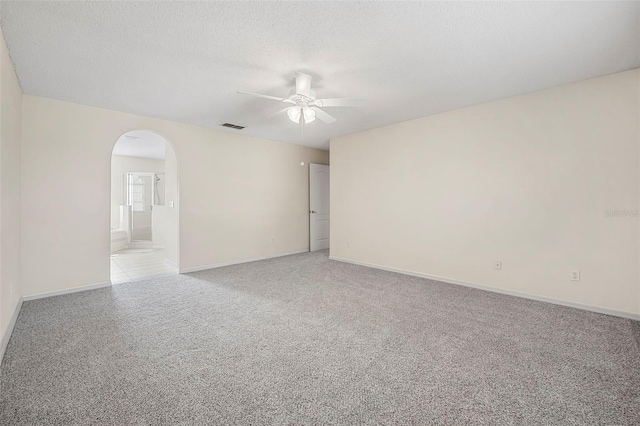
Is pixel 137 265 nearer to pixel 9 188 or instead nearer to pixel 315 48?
pixel 9 188

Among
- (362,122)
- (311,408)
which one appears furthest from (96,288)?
(362,122)

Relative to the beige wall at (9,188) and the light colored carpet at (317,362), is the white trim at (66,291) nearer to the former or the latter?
the light colored carpet at (317,362)

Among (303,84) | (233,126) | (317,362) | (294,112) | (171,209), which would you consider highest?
(233,126)

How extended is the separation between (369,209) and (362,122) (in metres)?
1.53

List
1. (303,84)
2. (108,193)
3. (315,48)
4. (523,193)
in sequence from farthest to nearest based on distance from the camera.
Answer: (108,193) → (523,193) → (303,84) → (315,48)

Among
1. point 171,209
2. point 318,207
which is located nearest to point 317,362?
Answer: point 171,209

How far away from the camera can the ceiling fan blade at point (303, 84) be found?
2.70 m

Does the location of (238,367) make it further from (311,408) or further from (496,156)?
(496,156)

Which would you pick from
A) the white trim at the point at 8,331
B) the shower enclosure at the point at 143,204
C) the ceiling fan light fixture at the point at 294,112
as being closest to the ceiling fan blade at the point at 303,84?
the ceiling fan light fixture at the point at 294,112

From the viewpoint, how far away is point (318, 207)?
6.79 meters

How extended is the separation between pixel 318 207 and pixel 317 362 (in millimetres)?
4914

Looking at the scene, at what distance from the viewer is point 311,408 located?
1.57m

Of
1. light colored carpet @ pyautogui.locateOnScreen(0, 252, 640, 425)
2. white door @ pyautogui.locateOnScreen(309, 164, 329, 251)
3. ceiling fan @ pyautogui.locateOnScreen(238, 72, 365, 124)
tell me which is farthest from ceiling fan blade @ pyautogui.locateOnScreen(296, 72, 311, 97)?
white door @ pyautogui.locateOnScreen(309, 164, 329, 251)

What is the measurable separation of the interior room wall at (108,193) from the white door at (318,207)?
1.56 ft
